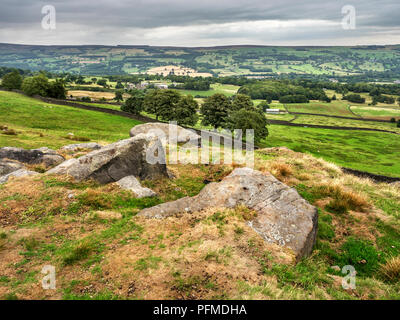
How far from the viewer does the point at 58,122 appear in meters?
49.8

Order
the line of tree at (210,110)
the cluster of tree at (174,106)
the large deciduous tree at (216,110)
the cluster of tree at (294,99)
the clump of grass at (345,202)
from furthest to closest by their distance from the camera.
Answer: the cluster of tree at (294,99) < the large deciduous tree at (216,110) < the cluster of tree at (174,106) < the line of tree at (210,110) < the clump of grass at (345,202)

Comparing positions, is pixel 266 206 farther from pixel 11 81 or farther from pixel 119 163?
pixel 11 81

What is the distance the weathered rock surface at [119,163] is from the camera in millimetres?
16578

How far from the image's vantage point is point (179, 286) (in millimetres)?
8148

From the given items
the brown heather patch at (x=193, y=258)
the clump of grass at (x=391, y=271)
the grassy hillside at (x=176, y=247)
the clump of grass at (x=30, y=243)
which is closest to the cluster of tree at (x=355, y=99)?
the grassy hillside at (x=176, y=247)

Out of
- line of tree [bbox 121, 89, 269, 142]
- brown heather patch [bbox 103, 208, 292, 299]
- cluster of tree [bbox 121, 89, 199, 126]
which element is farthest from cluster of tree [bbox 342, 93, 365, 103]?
Answer: brown heather patch [bbox 103, 208, 292, 299]

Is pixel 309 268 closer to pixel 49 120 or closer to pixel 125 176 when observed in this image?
pixel 125 176

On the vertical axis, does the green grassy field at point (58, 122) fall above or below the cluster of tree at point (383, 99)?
below

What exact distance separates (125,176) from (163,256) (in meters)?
8.91

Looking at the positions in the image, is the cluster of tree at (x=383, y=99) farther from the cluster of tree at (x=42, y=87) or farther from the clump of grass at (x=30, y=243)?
the clump of grass at (x=30, y=243)

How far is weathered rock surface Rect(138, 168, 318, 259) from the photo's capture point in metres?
11.5

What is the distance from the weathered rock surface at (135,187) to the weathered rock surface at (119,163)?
62 centimetres

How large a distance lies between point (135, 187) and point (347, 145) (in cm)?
8479

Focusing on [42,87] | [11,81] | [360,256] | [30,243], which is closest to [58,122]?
[42,87]
